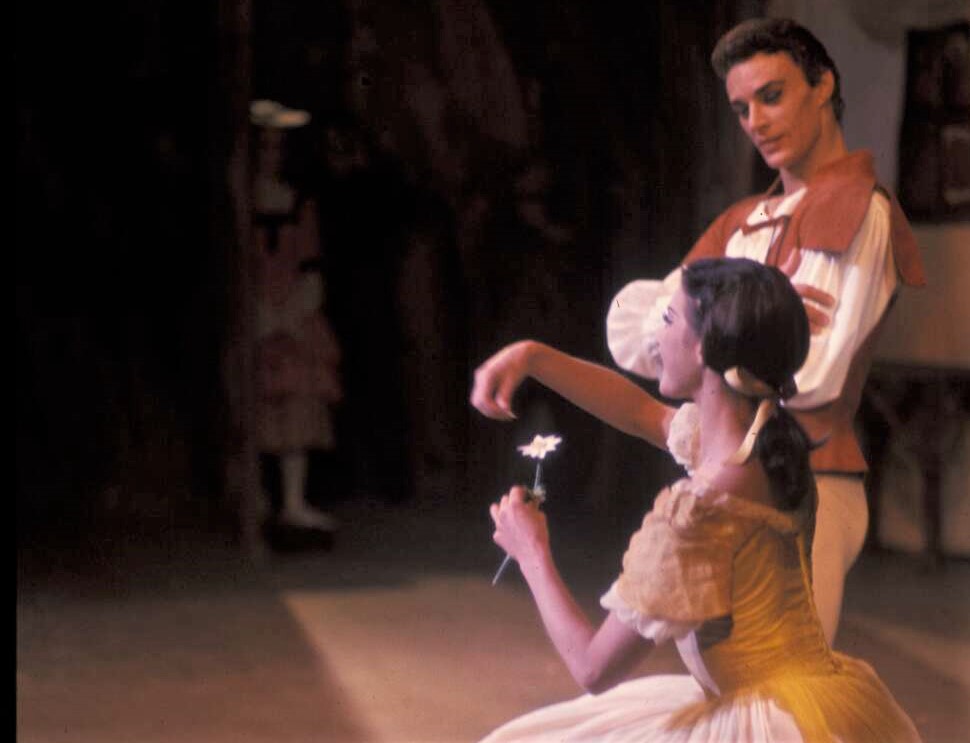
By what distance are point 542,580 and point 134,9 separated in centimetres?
190

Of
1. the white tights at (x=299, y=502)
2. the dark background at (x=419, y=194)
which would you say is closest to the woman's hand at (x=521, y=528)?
the dark background at (x=419, y=194)

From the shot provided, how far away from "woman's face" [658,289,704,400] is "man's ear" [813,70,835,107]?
606mm

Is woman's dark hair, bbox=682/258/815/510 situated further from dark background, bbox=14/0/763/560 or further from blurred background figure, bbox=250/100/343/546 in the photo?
blurred background figure, bbox=250/100/343/546

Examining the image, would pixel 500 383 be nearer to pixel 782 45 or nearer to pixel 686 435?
pixel 686 435

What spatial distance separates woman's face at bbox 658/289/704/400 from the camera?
1.84m

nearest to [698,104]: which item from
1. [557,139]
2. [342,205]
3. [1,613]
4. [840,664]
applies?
[557,139]

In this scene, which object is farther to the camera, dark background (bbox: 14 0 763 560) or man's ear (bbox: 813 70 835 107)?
dark background (bbox: 14 0 763 560)

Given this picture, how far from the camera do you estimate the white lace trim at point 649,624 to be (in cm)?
178

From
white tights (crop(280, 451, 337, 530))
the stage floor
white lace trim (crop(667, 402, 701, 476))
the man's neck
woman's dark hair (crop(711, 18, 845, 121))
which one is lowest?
the stage floor

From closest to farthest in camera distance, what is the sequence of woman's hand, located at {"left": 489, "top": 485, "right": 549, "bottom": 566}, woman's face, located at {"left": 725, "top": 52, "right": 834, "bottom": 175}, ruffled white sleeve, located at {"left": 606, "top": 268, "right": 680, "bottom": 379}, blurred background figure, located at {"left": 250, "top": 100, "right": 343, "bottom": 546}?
woman's hand, located at {"left": 489, "top": 485, "right": 549, "bottom": 566}, ruffled white sleeve, located at {"left": 606, "top": 268, "right": 680, "bottom": 379}, woman's face, located at {"left": 725, "top": 52, "right": 834, "bottom": 175}, blurred background figure, located at {"left": 250, "top": 100, "right": 343, "bottom": 546}

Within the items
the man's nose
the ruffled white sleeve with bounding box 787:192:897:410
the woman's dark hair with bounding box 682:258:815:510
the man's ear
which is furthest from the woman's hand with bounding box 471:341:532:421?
the man's ear

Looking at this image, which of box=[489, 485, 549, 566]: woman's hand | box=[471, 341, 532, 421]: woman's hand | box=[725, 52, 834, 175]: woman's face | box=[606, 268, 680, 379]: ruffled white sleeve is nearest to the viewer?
box=[489, 485, 549, 566]: woman's hand

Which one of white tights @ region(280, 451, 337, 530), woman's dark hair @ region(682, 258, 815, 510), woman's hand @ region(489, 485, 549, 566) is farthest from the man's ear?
white tights @ region(280, 451, 337, 530)

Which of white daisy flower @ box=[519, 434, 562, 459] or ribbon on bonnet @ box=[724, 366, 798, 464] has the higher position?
ribbon on bonnet @ box=[724, 366, 798, 464]
